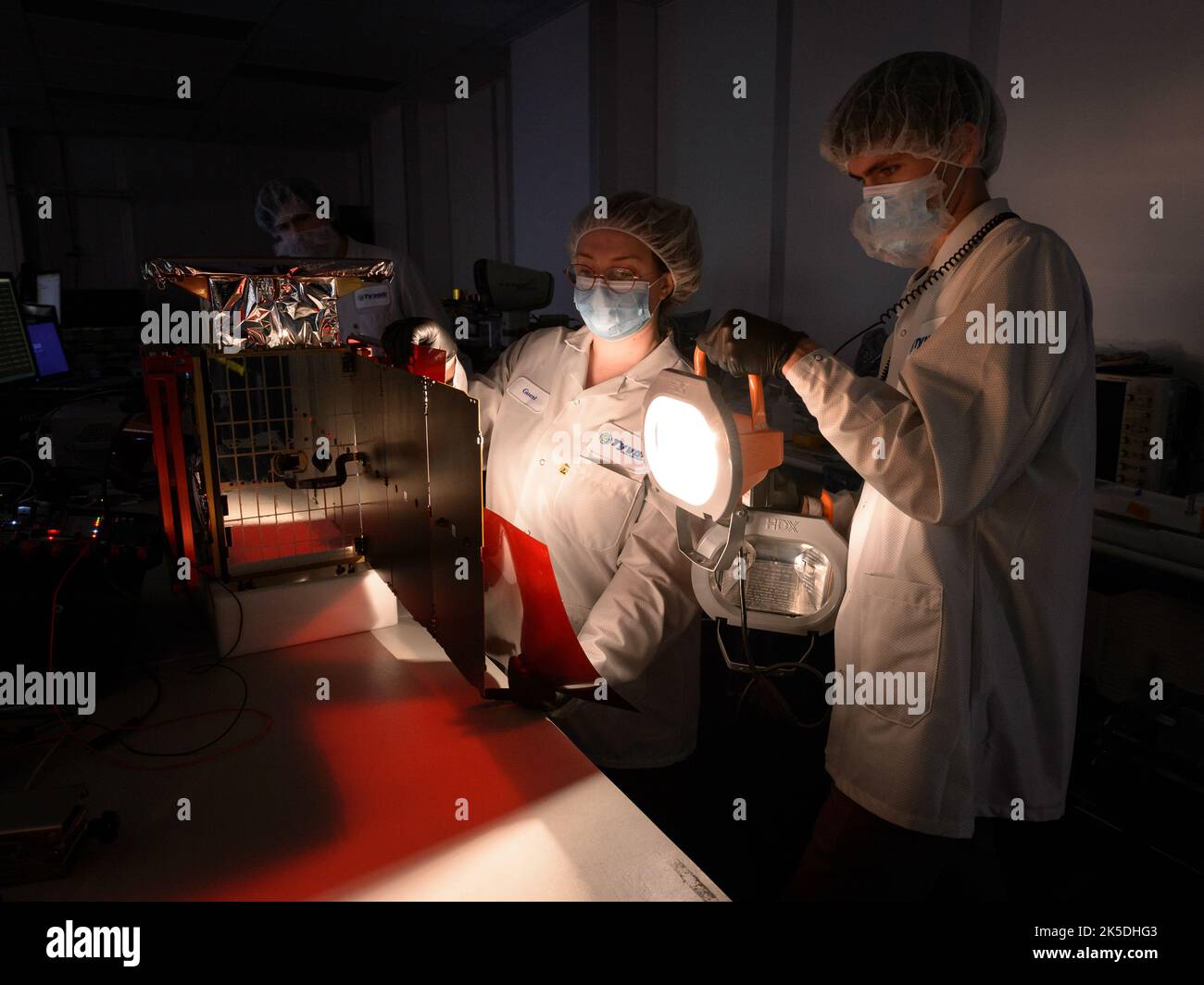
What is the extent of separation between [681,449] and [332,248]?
110 inches

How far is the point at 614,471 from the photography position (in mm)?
1614

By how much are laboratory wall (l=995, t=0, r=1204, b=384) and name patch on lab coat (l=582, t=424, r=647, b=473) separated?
5.64 ft

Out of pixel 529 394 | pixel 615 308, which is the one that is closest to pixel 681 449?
pixel 615 308

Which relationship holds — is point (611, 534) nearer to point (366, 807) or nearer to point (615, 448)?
point (615, 448)

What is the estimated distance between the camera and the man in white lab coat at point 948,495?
45.2 inches

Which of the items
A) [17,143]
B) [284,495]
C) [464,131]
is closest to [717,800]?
[284,495]

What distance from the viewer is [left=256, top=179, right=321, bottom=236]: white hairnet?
3.24 m

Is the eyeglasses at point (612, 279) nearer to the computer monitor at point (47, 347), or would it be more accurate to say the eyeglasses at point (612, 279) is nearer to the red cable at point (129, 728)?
the red cable at point (129, 728)

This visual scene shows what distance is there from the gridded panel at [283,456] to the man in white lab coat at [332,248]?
68.0 inches

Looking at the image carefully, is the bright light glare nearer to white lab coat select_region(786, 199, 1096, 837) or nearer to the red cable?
white lab coat select_region(786, 199, 1096, 837)

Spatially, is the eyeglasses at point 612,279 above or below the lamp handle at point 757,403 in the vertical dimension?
above

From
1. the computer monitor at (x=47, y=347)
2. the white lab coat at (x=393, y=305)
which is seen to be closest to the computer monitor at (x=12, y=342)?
the computer monitor at (x=47, y=347)

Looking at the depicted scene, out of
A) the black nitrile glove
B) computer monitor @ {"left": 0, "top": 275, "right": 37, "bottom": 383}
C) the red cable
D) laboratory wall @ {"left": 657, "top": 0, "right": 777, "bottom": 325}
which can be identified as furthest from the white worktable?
laboratory wall @ {"left": 657, "top": 0, "right": 777, "bottom": 325}
